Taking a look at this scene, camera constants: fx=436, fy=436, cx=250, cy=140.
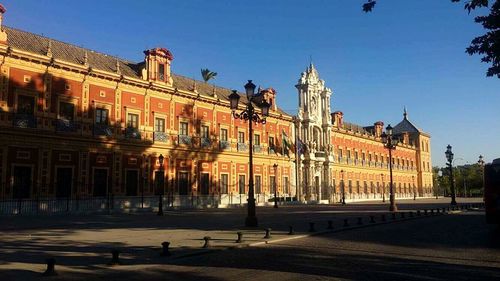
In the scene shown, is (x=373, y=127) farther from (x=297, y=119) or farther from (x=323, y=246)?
(x=323, y=246)

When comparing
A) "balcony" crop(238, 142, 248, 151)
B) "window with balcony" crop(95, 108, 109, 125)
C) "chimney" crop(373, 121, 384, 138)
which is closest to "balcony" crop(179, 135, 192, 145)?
"balcony" crop(238, 142, 248, 151)

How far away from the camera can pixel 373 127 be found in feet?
233

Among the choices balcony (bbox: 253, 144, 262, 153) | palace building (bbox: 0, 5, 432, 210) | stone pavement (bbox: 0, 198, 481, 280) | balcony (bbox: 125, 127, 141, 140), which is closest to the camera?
stone pavement (bbox: 0, 198, 481, 280)

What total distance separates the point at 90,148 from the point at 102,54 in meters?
8.42

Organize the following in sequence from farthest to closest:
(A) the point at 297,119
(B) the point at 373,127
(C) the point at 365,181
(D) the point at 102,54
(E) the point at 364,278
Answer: (B) the point at 373,127 → (C) the point at 365,181 → (A) the point at 297,119 → (D) the point at 102,54 → (E) the point at 364,278

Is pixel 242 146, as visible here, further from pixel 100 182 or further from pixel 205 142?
pixel 100 182

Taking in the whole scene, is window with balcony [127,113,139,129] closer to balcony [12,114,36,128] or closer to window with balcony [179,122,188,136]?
window with balcony [179,122,188,136]

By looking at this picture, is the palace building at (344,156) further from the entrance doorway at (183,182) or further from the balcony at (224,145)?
the entrance doorway at (183,182)

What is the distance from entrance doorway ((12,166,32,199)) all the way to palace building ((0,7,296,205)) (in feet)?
0.18

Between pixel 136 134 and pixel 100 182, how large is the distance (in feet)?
14.1

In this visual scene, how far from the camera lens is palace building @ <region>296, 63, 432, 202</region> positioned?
47.8 meters

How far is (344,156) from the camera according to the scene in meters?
56.6

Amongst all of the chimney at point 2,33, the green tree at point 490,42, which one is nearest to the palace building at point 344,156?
the chimney at point 2,33

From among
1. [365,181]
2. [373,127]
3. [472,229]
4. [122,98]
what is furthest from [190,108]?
[373,127]
